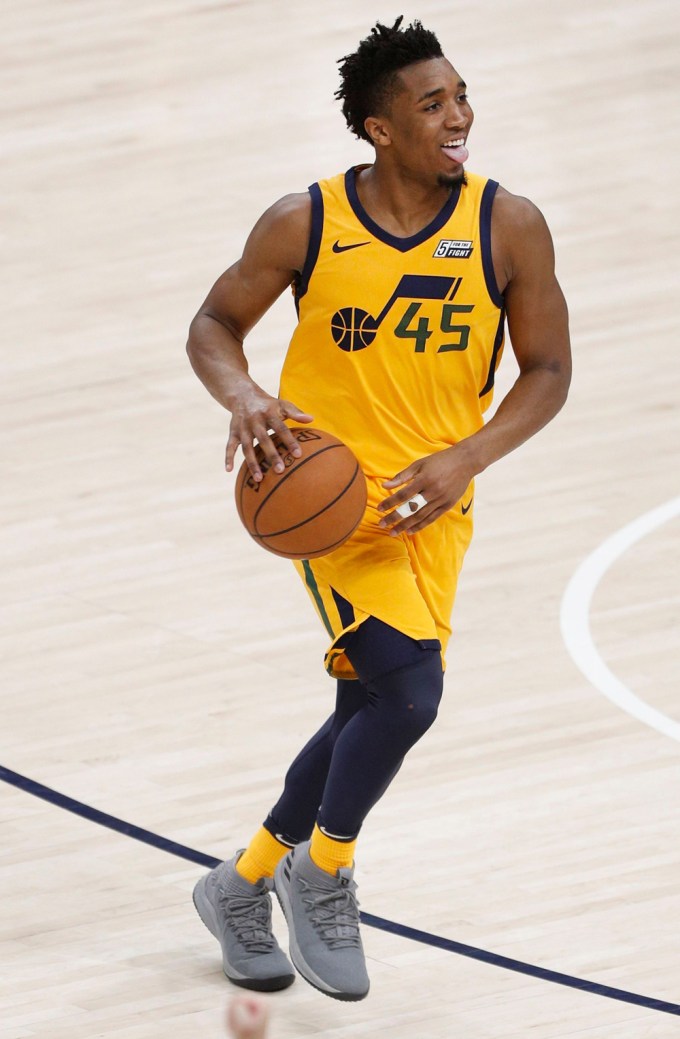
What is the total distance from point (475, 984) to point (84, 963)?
36.1 inches

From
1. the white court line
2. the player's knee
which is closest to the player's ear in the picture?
the player's knee

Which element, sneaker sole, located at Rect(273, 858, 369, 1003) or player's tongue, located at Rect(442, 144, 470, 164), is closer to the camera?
player's tongue, located at Rect(442, 144, 470, 164)

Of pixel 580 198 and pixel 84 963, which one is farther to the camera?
pixel 580 198

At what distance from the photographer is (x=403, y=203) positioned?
431cm

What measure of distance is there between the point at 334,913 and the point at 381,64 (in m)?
1.84

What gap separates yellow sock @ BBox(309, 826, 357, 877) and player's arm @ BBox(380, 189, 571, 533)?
731 millimetres

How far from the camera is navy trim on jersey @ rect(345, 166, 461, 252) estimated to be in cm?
427

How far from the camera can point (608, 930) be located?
15.9 feet

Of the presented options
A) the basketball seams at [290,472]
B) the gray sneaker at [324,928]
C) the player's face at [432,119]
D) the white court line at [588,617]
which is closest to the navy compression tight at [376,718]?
the gray sneaker at [324,928]

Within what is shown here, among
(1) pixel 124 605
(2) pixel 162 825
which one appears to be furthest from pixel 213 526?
(2) pixel 162 825

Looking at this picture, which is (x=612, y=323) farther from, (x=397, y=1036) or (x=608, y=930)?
(x=397, y=1036)

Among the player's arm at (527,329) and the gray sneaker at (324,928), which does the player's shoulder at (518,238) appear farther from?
the gray sneaker at (324,928)

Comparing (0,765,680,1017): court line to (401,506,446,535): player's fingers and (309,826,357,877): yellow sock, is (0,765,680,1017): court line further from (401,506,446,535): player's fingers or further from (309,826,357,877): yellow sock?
(401,506,446,535): player's fingers

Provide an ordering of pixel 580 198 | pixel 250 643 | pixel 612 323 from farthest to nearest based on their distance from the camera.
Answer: pixel 580 198 < pixel 612 323 < pixel 250 643
